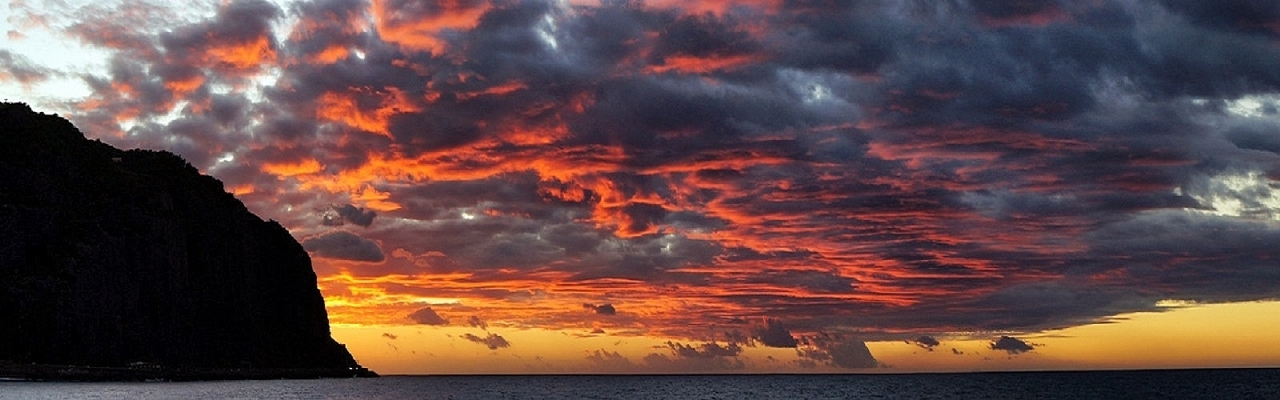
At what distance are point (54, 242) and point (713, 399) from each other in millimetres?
106675

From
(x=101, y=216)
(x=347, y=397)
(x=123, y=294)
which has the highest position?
(x=101, y=216)

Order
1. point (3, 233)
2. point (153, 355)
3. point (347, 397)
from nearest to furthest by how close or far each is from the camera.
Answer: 1. point (347, 397)
2. point (3, 233)
3. point (153, 355)

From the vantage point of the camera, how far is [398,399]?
175 meters

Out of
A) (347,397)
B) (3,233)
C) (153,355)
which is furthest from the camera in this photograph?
(153,355)

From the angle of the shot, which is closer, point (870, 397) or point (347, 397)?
point (347, 397)

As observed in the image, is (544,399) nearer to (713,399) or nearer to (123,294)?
(713,399)

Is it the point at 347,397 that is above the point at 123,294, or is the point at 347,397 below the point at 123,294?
below

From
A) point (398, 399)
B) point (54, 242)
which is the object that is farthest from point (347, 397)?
point (54, 242)

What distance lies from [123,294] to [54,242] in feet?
42.9

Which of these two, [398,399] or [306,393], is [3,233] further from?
[398,399]

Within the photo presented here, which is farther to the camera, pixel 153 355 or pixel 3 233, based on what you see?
pixel 153 355

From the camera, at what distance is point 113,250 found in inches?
7534

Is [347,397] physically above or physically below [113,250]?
below

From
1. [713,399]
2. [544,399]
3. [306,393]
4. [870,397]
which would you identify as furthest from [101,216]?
[870,397]
